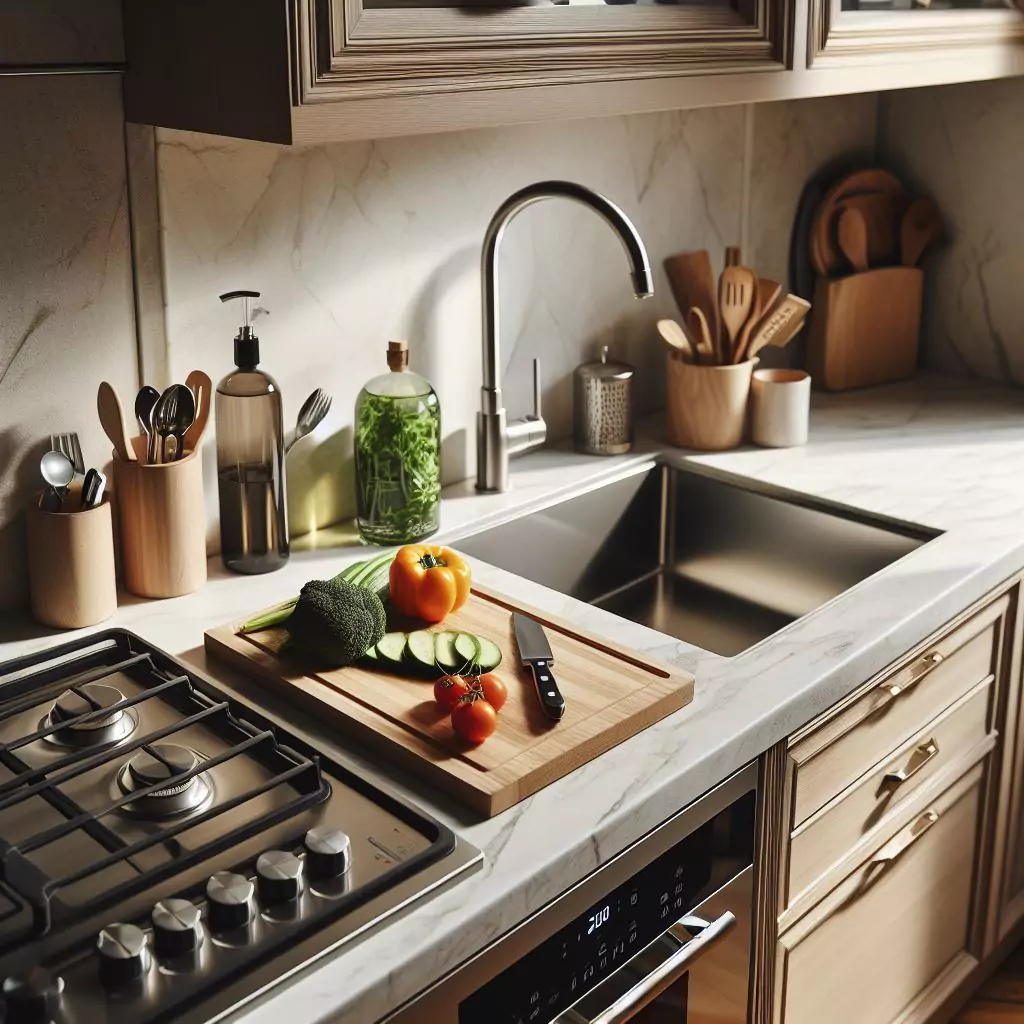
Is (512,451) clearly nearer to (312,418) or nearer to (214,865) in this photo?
(312,418)

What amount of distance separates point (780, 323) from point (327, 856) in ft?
4.26

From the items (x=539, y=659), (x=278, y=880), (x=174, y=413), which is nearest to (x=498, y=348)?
(x=174, y=413)

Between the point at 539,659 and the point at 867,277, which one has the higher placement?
the point at 867,277

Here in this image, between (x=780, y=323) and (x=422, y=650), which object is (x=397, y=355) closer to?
(x=422, y=650)

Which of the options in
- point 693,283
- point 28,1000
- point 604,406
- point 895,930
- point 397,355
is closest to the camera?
point 28,1000

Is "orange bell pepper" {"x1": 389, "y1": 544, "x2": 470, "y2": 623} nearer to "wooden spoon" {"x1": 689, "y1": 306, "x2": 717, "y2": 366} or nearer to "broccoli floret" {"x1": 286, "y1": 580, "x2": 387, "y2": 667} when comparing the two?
"broccoli floret" {"x1": 286, "y1": 580, "x2": 387, "y2": 667}

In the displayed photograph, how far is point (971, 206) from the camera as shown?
243 centimetres

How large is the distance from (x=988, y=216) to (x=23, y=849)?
2024mm

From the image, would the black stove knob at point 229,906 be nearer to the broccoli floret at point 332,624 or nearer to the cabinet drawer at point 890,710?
the broccoli floret at point 332,624

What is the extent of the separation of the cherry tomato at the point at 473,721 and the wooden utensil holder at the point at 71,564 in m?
0.48

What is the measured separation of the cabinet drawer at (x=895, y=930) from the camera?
1589 mm

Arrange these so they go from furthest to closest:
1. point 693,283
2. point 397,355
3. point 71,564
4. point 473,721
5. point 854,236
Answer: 1. point 854,236
2. point 693,283
3. point 397,355
4. point 71,564
5. point 473,721

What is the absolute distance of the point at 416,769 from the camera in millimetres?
1217

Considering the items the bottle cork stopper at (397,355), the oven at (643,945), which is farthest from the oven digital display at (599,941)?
the bottle cork stopper at (397,355)
